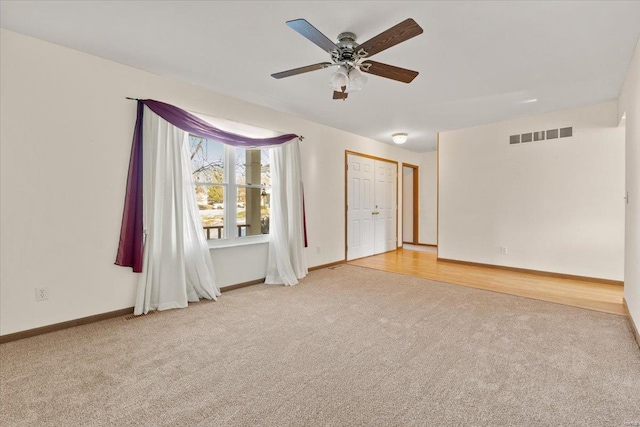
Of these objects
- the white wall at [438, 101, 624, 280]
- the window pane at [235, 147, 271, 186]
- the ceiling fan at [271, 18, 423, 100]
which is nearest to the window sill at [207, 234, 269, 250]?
the window pane at [235, 147, 271, 186]

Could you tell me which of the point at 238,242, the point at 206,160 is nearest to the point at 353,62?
the point at 206,160

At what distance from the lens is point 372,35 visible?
8.16 feet

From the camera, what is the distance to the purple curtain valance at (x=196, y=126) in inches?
127

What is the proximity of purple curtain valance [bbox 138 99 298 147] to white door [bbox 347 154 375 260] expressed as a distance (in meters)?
2.26

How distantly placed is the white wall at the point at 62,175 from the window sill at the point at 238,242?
99 centimetres

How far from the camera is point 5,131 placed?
97.7 inches

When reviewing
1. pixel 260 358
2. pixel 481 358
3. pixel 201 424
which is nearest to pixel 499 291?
pixel 481 358

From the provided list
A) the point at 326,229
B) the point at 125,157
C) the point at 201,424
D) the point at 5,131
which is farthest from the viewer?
the point at 326,229

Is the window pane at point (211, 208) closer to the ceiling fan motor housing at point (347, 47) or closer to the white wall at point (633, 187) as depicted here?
the ceiling fan motor housing at point (347, 47)

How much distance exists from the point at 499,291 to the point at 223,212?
12.5ft

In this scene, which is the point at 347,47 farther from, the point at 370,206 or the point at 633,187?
the point at 370,206

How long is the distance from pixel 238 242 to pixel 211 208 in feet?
1.98

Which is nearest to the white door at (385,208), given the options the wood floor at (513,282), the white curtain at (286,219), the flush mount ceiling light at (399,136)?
the wood floor at (513,282)

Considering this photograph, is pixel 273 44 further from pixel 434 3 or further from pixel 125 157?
pixel 125 157
